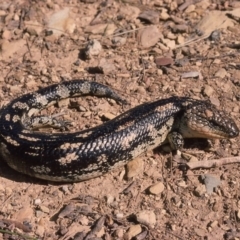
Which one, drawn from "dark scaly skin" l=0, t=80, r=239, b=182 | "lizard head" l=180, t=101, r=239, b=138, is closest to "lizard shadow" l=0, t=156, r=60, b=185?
"dark scaly skin" l=0, t=80, r=239, b=182

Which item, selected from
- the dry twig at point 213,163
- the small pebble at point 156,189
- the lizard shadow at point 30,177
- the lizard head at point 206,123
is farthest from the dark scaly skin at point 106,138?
the small pebble at point 156,189

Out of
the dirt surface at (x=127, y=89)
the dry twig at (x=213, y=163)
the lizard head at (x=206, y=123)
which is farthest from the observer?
the lizard head at (x=206, y=123)

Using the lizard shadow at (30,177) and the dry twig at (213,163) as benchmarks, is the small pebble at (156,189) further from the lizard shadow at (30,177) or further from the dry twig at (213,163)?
the lizard shadow at (30,177)

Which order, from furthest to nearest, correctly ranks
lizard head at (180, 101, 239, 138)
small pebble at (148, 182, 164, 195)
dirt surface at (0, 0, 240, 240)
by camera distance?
lizard head at (180, 101, 239, 138) → small pebble at (148, 182, 164, 195) → dirt surface at (0, 0, 240, 240)

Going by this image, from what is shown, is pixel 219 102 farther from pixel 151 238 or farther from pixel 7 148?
pixel 7 148

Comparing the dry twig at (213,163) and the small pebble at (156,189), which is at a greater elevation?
the dry twig at (213,163)

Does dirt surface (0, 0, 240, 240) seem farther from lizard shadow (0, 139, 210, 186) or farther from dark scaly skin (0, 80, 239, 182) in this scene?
dark scaly skin (0, 80, 239, 182)

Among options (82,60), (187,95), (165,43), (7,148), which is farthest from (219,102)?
(7,148)
